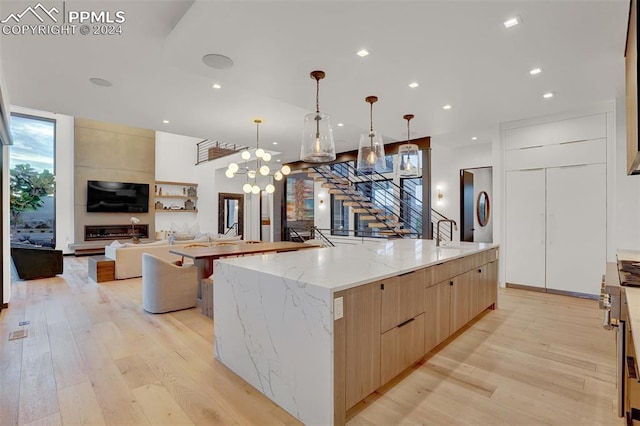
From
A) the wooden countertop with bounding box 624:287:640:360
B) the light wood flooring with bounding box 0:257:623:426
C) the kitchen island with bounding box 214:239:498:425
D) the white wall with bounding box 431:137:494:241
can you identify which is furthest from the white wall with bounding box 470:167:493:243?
the wooden countertop with bounding box 624:287:640:360

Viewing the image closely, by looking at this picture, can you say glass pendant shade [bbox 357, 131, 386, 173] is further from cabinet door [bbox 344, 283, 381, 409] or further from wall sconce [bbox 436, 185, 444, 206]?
wall sconce [bbox 436, 185, 444, 206]

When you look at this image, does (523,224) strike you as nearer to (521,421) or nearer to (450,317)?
(450,317)

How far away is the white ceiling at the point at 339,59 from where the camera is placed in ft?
7.77

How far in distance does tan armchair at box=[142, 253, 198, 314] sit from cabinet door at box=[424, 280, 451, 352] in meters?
3.14

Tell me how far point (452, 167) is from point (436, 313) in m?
6.10

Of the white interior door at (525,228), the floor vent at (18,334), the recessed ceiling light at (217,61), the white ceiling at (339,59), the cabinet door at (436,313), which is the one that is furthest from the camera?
the white interior door at (525,228)

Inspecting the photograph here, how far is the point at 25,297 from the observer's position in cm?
468

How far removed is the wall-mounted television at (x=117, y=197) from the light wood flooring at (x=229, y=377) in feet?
21.5

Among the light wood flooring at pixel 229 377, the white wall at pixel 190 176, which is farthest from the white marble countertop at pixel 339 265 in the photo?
the white wall at pixel 190 176

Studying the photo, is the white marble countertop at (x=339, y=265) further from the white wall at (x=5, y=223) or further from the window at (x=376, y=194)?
the window at (x=376, y=194)

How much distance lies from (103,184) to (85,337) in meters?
8.16

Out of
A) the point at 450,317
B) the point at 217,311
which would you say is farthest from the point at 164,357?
the point at 450,317

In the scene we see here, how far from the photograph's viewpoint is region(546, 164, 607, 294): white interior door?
175 inches

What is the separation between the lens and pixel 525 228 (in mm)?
5098
